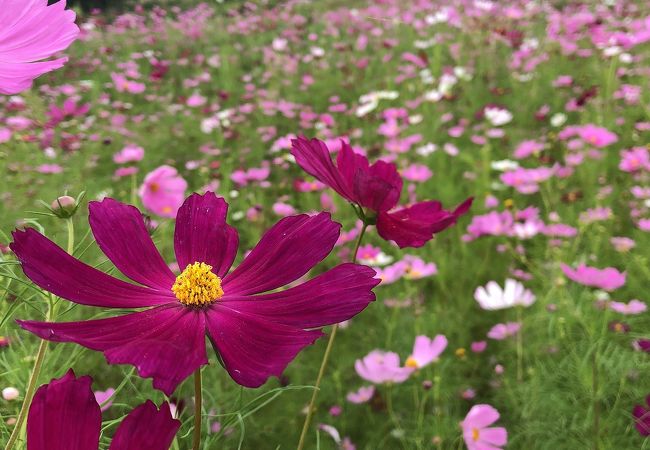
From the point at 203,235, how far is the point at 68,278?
9cm

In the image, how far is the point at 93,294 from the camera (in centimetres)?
25

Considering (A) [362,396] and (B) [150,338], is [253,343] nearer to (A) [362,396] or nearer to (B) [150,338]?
(B) [150,338]

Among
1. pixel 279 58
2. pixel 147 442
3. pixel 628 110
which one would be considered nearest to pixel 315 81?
pixel 279 58

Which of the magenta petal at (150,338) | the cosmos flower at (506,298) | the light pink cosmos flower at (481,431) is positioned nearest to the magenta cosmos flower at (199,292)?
the magenta petal at (150,338)

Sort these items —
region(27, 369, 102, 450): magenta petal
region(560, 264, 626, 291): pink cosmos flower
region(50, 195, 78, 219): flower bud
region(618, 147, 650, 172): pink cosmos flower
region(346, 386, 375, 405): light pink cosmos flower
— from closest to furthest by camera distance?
region(27, 369, 102, 450): magenta petal → region(50, 195, 78, 219): flower bud → region(560, 264, 626, 291): pink cosmos flower → region(346, 386, 375, 405): light pink cosmos flower → region(618, 147, 650, 172): pink cosmos flower

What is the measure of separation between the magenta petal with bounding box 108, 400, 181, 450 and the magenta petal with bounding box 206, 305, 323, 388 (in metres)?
0.03

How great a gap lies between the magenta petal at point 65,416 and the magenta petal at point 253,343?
0.05 meters

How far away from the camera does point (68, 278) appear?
0.24 metres

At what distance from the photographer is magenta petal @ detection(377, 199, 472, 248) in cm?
36

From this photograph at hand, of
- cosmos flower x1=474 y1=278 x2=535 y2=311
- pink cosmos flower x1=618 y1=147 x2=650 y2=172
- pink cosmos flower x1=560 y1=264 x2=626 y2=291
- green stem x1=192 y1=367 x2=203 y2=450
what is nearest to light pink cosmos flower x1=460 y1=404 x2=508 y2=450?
pink cosmos flower x1=560 y1=264 x2=626 y2=291

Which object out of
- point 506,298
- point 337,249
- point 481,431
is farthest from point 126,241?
point 337,249

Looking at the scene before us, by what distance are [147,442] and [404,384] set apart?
849mm

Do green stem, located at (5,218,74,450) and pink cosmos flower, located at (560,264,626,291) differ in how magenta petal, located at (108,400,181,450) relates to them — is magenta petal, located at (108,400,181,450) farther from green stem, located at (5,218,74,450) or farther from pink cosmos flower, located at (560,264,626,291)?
pink cosmos flower, located at (560,264,626,291)

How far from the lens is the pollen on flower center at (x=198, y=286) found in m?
0.27
